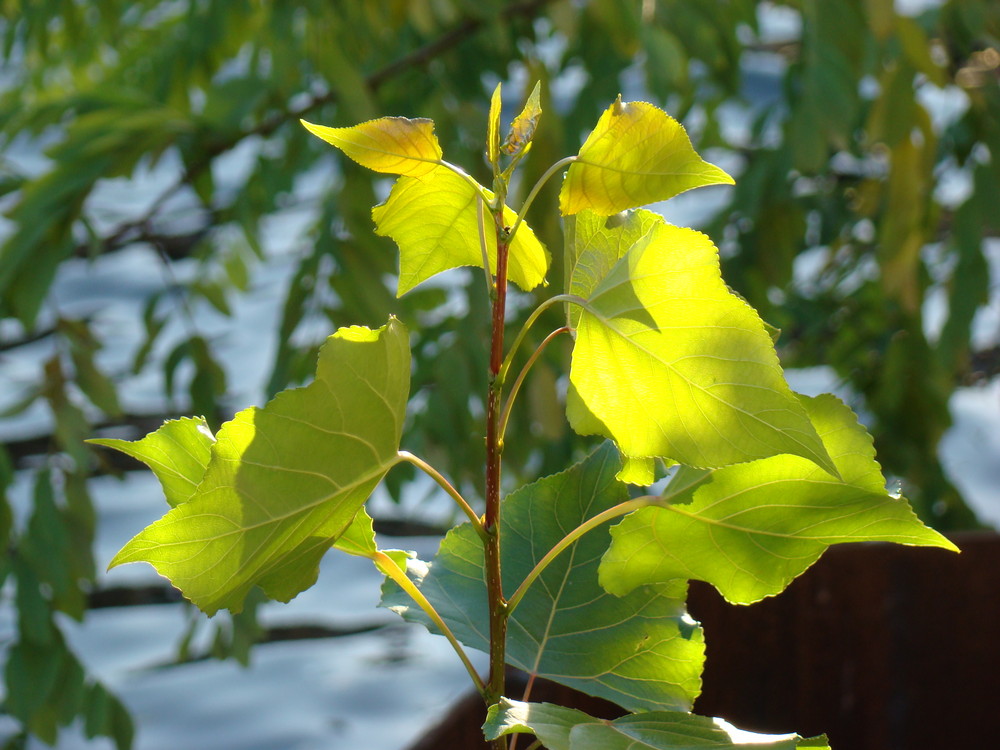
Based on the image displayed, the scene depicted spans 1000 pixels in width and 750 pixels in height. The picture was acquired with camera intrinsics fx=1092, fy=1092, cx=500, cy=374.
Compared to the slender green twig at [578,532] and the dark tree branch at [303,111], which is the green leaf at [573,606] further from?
the dark tree branch at [303,111]

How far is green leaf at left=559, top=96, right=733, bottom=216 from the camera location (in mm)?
233

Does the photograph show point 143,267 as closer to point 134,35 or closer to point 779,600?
point 134,35

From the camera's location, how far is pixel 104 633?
4.84 ft

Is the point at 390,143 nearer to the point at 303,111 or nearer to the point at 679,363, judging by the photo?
the point at 679,363

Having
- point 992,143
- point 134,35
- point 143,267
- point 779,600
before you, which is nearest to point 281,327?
point 779,600

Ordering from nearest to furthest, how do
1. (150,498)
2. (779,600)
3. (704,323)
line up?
(704,323) < (779,600) < (150,498)

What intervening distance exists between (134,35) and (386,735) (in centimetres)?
103

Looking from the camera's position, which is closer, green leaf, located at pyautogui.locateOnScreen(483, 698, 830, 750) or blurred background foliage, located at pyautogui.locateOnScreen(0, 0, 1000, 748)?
green leaf, located at pyautogui.locateOnScreen(483, 698, 830, 750)

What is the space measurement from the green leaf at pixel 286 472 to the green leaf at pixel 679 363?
42 mm

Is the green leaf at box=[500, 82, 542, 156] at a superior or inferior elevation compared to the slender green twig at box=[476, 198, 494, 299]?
superior

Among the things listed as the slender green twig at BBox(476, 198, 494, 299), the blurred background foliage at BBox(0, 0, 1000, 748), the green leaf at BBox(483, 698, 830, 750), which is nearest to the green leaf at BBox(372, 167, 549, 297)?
the slender green twig at BBox(476, 198, 494, 299)

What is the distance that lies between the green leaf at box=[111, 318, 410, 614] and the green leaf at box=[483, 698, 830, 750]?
0.19 feet

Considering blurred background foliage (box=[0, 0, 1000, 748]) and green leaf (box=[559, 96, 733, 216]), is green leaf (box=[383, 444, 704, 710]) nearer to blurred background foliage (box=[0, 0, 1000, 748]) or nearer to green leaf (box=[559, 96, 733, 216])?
green leaf (box=[559, 96, 733, 216])

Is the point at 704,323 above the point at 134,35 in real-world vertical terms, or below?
below
